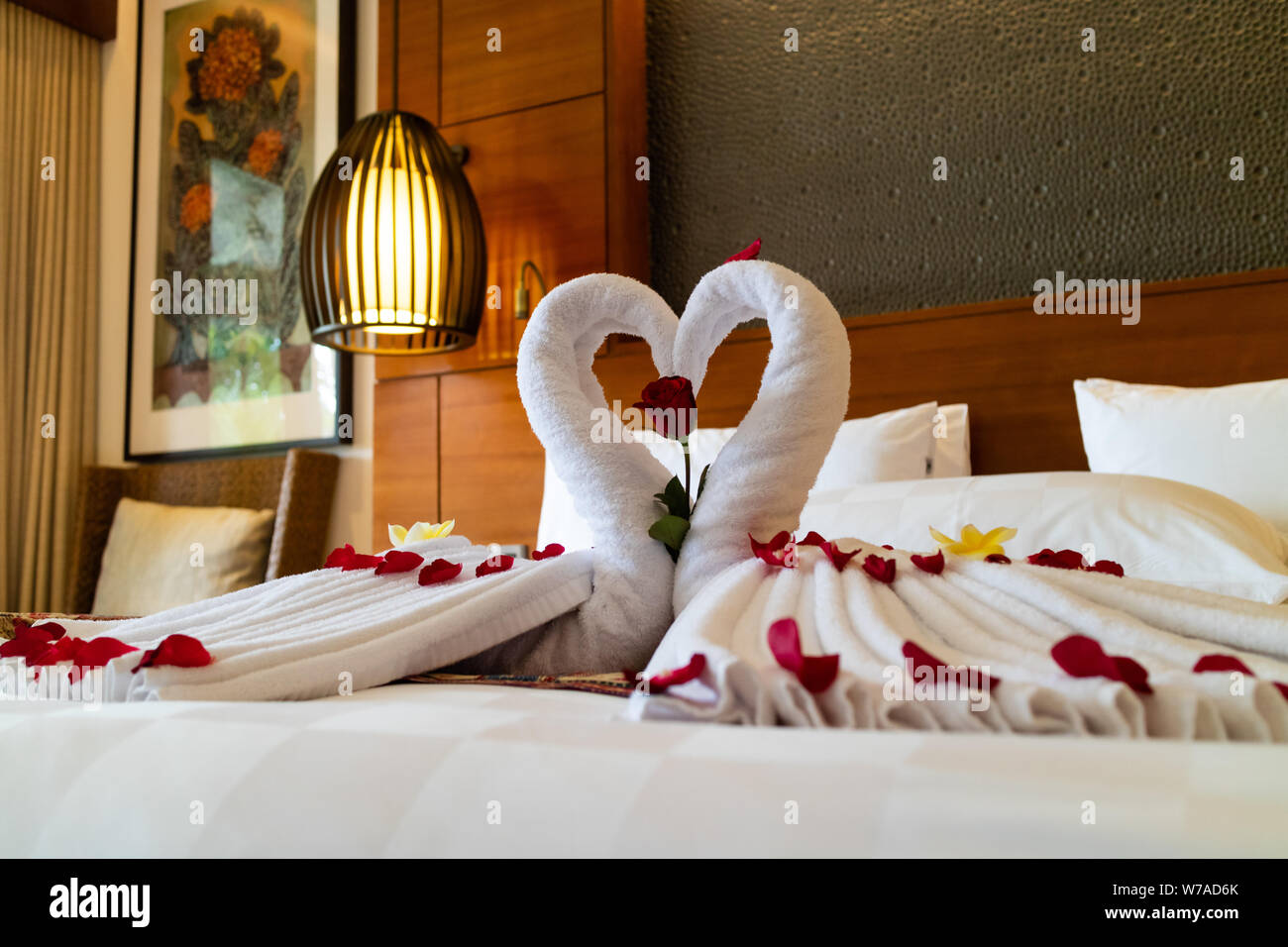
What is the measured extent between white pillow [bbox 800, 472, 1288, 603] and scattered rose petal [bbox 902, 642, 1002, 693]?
0.73m

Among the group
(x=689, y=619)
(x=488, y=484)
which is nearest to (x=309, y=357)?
(x=488, y=484)

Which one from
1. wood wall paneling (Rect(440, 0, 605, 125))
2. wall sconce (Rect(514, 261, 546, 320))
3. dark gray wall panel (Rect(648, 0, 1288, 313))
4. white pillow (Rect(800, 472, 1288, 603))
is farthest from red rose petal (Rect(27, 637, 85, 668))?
wood wall paneling (Rect(440, 0, 605, 125))

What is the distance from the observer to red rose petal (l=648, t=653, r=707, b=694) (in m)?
0.70

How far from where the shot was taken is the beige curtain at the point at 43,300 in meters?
3.45

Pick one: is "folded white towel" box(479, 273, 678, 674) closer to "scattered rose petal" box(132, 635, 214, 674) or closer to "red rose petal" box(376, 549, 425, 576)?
"red rose petal" box(376, 549, 425, 576)

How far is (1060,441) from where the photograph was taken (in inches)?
88.6

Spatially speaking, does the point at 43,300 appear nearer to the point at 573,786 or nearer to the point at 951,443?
the point at 951,443

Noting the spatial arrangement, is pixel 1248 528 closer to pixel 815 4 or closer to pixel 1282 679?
pixel 1282 679

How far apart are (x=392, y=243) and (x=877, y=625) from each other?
2.07 m

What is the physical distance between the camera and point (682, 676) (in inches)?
27.6

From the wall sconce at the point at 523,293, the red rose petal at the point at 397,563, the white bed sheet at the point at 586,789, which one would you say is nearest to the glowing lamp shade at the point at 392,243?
the wall sconce at the point at 523,293

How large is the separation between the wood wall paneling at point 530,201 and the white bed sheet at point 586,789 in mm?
2189
